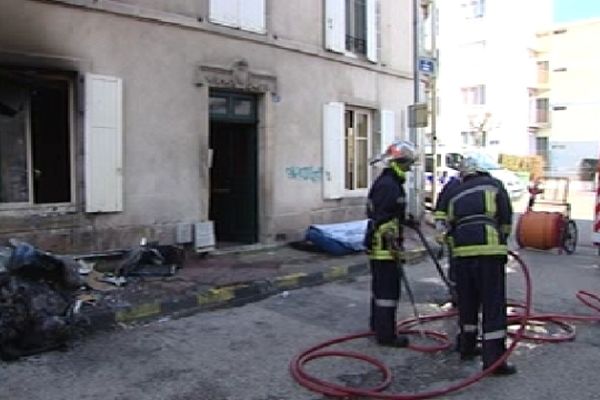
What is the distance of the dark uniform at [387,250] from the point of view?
6289mm

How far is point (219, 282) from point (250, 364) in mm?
2991

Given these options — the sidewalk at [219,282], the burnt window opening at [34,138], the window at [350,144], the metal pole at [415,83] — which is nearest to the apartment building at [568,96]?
the metal pole at [415,83]

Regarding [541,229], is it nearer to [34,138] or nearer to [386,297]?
[386,297]

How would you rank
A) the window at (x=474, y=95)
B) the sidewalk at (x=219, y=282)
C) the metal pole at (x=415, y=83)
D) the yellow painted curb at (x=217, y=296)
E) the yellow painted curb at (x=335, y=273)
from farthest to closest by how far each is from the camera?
the window at (x=474, y=95), the metal pole at (x=415, y=83), the yellow painted curb at (x=335, y=273), the yellow painted curb at (x=217, y=296), the sidewalk at (x=219, y=282)

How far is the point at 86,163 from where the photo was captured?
362 inches

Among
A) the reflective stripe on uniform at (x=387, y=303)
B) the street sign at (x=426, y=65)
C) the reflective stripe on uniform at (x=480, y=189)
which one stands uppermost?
the street sign at (x=426, y=65)

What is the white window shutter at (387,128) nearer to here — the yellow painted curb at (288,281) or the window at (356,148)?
the window at (356,148)

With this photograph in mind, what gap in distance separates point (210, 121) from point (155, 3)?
82.4 inches

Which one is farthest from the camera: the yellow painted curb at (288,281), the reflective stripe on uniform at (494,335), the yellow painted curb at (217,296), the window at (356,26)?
the window at (356,26)

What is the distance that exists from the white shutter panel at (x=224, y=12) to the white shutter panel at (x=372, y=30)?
4.14 m

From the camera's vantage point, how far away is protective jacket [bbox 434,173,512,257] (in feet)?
18.2

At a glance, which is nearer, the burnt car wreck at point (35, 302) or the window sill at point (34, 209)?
the burnt car wreck at point (35, 302)

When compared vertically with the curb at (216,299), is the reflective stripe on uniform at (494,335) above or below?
above

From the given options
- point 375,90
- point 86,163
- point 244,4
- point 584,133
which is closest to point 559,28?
point 584,133
